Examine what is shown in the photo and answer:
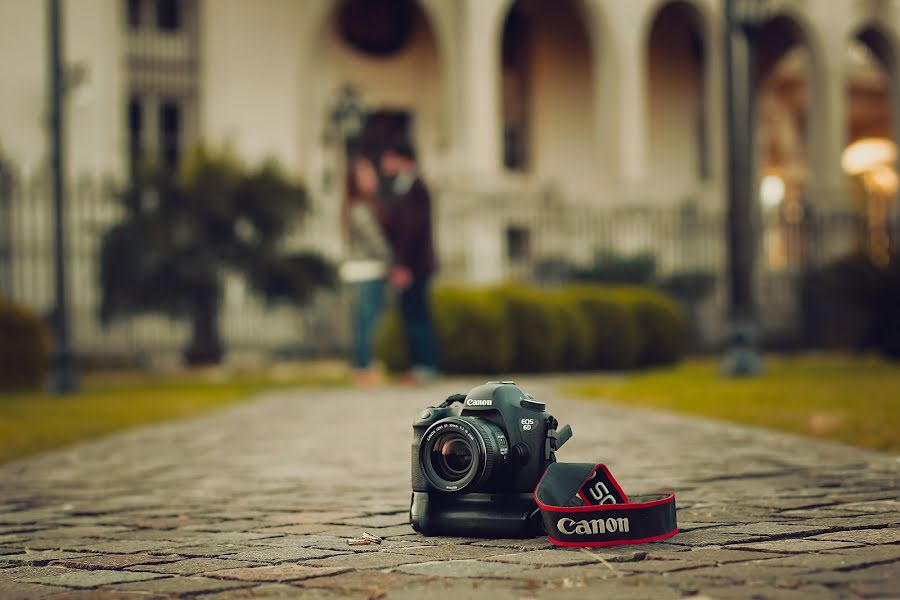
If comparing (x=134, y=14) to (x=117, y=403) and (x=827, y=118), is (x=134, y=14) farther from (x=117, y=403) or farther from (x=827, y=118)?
(x=827, y=118)

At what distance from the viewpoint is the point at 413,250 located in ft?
41.1

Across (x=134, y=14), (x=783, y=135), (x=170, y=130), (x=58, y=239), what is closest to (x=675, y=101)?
(x=783, y=135)

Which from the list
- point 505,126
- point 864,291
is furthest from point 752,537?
point 505,126

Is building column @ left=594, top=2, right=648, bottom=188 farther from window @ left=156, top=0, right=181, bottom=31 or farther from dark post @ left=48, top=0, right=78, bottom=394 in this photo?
dark post @ left=48, top=0, right=78, bottom=394

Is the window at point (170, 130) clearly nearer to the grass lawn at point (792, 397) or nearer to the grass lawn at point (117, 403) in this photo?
the grass lawn at point (117, 403)

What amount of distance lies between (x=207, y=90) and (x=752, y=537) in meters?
20.8

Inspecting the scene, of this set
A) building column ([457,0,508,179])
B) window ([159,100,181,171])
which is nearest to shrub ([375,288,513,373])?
building column ([457,0,508,179])

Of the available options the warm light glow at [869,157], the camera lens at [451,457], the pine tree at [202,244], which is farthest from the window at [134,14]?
the camera lens at [451,457]

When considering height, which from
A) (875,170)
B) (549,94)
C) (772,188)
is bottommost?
(772,188)

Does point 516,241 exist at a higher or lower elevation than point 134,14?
lower

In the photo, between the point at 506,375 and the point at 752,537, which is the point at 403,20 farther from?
the point at 752,537

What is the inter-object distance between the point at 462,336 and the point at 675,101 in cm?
1783

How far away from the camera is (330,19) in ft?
84.7

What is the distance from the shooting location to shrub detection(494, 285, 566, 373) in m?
15.0
